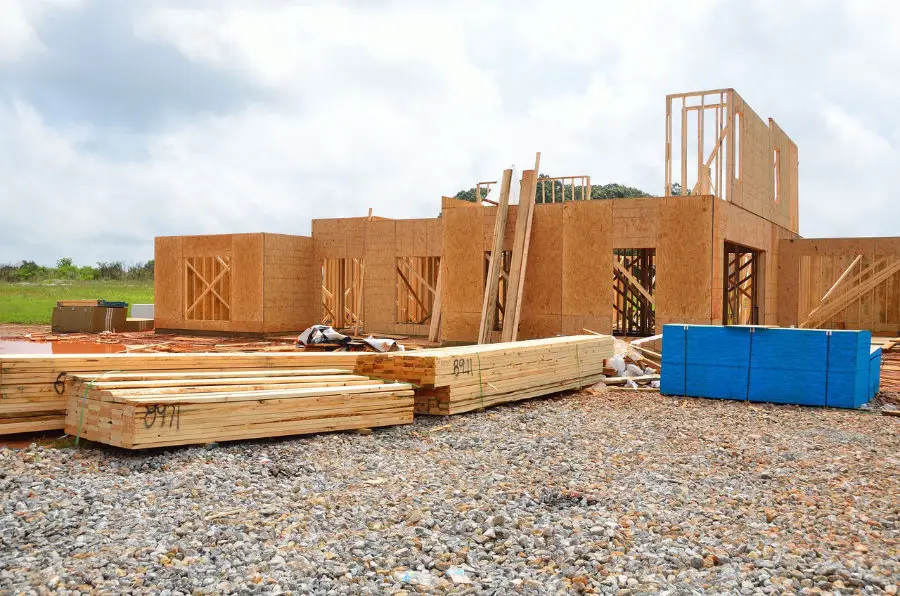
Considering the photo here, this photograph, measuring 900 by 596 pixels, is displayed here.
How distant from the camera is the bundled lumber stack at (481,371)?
888 cm

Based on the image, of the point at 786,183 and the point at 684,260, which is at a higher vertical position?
the point at 786,183

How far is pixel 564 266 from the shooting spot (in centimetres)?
1617

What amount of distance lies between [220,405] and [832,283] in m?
21.5

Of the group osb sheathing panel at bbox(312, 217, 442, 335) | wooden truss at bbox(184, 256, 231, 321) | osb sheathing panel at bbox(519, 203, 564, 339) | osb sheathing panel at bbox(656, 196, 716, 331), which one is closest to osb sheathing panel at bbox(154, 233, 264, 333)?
wooden truss at bbox(184, 256, 231, 321)

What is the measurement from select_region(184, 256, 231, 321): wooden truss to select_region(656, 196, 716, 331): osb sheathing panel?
13356 mm

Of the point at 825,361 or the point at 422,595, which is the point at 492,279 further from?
the point at 422,595

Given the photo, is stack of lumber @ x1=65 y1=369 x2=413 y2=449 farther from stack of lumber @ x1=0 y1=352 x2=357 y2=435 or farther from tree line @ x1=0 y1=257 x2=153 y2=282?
tree line @ x1=0 y1=257 x2=153 y2=282

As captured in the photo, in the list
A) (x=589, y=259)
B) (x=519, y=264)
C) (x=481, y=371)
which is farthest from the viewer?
(x=519, y=264)

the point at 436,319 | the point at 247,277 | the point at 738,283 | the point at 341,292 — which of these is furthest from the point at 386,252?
the point at 738,283

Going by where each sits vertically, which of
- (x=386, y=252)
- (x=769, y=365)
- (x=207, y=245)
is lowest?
(x=769, y=365)

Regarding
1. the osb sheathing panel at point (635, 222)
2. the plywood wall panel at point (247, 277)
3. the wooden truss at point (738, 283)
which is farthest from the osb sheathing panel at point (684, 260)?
the plywood wall panel at point (247, 277)

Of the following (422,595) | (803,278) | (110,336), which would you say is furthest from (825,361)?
(110,336)

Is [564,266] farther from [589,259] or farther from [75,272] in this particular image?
[75,272]

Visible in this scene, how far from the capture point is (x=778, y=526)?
518cm
